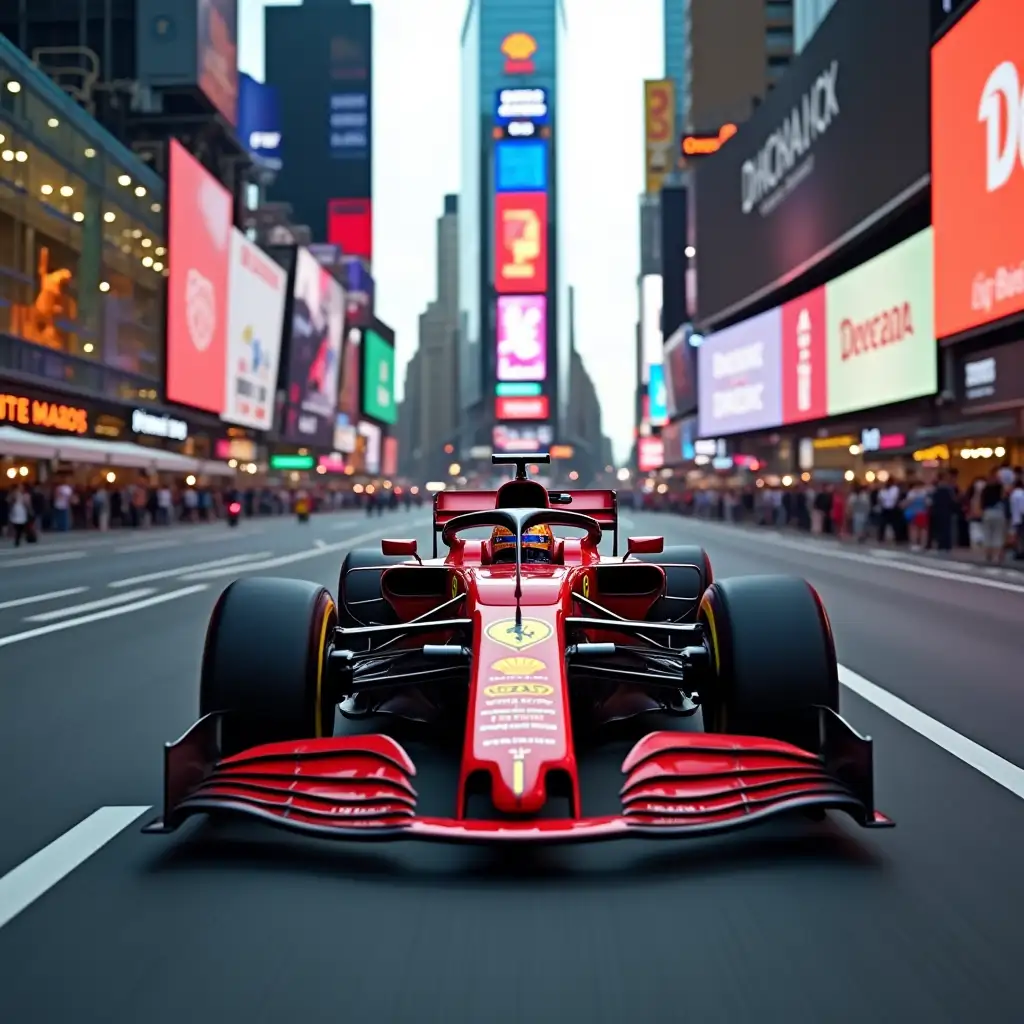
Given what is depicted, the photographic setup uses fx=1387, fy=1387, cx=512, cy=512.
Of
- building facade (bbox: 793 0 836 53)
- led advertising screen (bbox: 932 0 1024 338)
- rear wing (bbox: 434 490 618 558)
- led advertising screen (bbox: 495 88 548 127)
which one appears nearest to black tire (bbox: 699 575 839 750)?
Result: rear wing (bbox: 434 490 618 558)

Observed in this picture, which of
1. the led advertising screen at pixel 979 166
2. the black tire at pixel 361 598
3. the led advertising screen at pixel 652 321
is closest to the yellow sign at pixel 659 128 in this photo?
the led advertising screen at pixel 652 321

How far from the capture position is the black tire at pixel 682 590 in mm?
9180

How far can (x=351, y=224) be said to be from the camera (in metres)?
193

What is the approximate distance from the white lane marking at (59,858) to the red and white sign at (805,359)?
43435mm

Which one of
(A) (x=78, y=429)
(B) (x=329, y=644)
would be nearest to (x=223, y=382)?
(A) (x=78, y=429)

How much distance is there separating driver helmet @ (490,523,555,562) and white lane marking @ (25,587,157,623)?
26.2ft

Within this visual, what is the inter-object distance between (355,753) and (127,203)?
5371 centimetres

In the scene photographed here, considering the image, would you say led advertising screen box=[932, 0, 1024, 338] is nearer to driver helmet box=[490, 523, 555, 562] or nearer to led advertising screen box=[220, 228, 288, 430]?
driver helmet box=[490, 523, 555, 562]

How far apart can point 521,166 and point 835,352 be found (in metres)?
147

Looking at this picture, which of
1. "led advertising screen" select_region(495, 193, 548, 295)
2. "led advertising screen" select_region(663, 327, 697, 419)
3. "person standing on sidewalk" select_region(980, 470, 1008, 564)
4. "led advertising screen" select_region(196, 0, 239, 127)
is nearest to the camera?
"person standing on sidewalk" select_region(980, 470, 1008, 564)

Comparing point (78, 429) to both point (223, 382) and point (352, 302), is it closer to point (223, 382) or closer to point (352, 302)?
point (223, 382)

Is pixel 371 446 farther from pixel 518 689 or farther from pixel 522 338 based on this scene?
pixel 518 689

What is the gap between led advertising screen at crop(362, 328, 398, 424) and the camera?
5448 inches

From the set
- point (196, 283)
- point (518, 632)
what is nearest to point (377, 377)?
point (196, 283)
